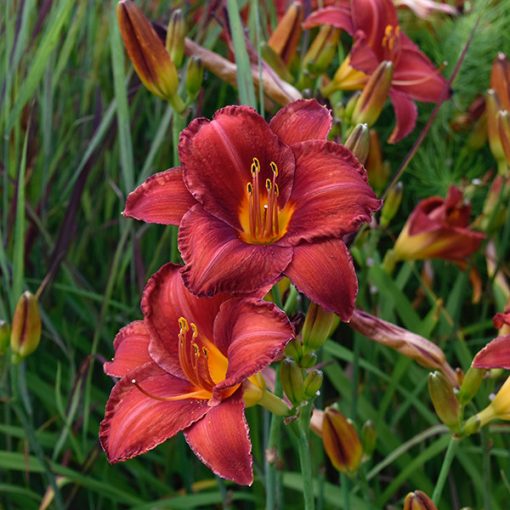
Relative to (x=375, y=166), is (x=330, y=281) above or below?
above

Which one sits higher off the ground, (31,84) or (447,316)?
(31,84)

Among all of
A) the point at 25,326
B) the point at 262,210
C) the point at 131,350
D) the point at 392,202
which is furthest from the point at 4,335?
the point at 392,202

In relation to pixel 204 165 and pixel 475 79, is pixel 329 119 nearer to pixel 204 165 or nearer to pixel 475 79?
pixel 204 165

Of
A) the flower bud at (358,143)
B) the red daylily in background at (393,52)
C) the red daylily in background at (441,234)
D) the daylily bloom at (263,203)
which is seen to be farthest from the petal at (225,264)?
the red daylily in background at (441,234)

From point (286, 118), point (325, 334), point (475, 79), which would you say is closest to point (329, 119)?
point (286, 118)

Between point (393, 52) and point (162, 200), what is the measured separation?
387 millimetres

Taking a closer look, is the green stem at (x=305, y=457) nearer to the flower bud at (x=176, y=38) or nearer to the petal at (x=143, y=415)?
the petal at (x=143, y=415)

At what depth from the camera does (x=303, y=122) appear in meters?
0.63

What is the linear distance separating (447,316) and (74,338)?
1.51ft

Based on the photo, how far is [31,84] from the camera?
88 centimetres

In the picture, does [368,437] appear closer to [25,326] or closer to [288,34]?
[25,326]

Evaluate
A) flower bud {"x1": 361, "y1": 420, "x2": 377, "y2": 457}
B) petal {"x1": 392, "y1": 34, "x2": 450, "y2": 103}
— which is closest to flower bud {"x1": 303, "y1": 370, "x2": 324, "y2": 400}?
flower bud {"x1": 361, "y1": 420, "x2": 377, "y2": 457}

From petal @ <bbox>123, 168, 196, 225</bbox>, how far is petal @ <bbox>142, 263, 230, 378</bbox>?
35 mm

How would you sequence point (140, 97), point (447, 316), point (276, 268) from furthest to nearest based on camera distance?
point (140, 97) < point (447, 316) < point (276, 268)
